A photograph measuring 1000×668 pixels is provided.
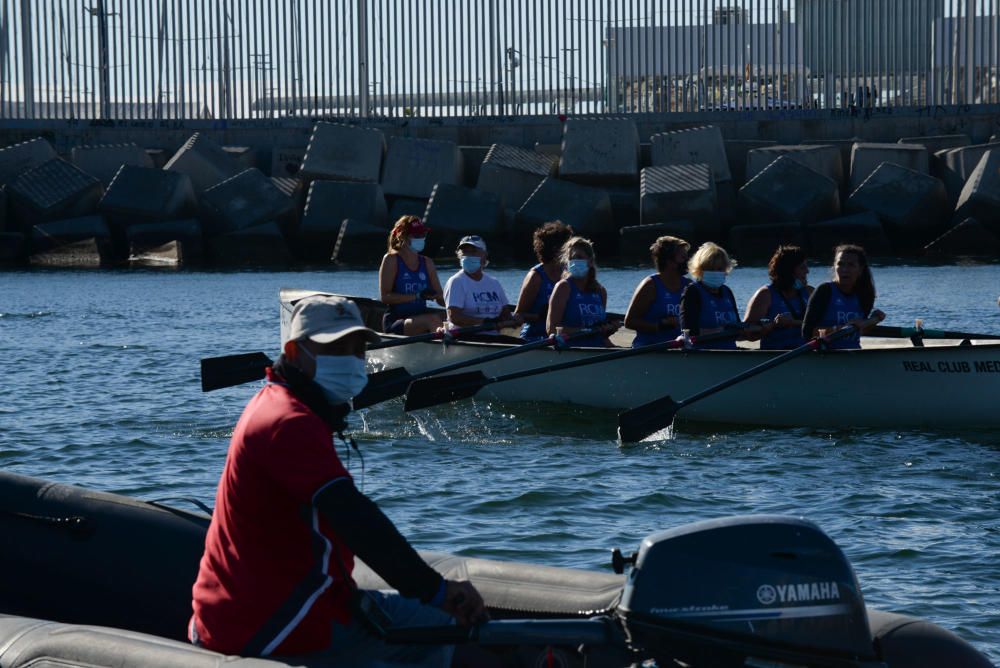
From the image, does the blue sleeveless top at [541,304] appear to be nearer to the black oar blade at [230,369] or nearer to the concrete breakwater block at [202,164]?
the black oar blade at [230,369]

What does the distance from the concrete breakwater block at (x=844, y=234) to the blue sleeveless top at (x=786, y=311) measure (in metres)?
14.6

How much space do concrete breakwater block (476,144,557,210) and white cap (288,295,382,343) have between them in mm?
22768

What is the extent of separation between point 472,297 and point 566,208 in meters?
14.0

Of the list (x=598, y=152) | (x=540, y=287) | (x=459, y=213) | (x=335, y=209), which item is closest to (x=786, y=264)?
(x=540, y=287)

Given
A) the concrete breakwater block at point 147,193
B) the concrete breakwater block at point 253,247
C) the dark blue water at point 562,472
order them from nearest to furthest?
the dark blue water at point 562,472, the concrete breakwater block at point 253,247, the concrete breakwater block at point 147,193

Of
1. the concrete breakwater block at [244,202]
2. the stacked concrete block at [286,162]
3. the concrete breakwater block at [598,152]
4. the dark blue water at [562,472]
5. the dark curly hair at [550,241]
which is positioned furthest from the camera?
the stacked concrete block at [286,162]

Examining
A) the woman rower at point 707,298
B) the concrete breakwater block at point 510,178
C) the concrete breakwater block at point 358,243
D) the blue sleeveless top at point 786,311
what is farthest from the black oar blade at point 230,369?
the concrete breakwater block at point 510,178

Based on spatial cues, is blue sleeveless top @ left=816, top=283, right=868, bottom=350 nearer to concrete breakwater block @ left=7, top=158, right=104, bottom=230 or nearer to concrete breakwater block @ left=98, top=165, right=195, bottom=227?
concrete breakwater block @ left=98, top=165, right=195, bottom=227

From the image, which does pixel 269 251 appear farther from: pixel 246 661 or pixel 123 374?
pixel 246 661

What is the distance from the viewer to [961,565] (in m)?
7.11

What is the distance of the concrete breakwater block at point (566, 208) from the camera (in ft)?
84.4

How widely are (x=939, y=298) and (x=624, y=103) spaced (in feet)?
40.5

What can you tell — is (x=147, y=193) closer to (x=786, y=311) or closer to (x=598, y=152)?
(x=598, y=152)

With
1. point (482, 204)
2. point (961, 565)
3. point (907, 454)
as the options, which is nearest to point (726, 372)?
point (907, 454)
